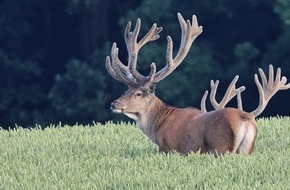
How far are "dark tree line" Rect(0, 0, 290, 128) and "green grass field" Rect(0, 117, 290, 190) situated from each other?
11.5 m

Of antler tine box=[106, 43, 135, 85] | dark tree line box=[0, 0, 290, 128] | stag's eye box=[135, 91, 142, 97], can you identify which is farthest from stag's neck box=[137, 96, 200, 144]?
dark tree line box=[0, 0, 290, 128]

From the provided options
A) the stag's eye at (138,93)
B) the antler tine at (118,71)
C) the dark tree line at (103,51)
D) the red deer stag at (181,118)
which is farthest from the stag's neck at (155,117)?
the dark tree line at (103,51)

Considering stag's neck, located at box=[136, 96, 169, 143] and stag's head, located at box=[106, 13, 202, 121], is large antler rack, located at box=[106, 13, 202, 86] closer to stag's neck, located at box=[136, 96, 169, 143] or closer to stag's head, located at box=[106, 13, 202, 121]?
stag's head, located at box=[106, 13, 202, 121]

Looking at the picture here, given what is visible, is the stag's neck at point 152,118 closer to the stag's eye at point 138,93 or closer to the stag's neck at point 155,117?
the stag's neck at point 155,117

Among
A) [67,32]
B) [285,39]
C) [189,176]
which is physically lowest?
[189,176]

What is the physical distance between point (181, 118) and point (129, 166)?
0.92 metres

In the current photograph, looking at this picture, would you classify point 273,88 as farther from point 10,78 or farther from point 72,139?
point 10,78

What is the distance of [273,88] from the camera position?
35.8 feet

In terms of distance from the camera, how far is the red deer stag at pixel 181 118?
9.80 metres

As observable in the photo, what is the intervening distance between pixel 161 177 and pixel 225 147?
924mm

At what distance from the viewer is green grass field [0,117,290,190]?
29.3 ft

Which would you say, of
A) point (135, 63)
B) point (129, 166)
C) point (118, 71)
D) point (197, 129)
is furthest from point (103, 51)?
point (129, 166)

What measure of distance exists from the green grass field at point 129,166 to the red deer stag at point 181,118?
146mm

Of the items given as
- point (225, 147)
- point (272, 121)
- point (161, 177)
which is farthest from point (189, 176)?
point (272, 121)
